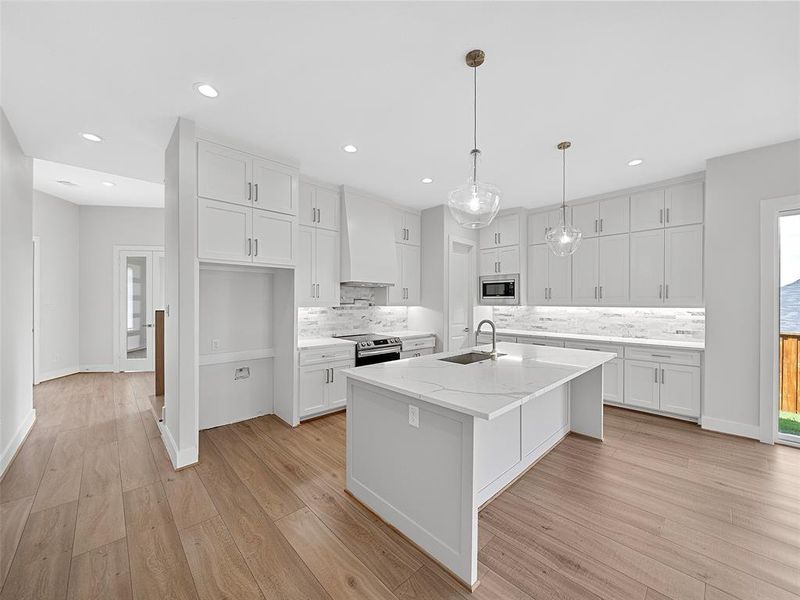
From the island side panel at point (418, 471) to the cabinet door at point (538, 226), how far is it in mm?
4097

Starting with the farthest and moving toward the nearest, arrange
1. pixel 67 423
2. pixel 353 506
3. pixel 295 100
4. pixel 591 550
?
pixel 67 423 → pixel 295 100 → pixel 353 506 → pixel 591 550

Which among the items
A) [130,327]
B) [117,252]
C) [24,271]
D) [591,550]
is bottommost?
[591,550]

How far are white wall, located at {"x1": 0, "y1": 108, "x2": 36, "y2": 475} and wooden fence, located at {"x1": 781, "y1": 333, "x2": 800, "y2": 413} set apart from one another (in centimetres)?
704

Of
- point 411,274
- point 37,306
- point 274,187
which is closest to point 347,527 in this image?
point 274,187

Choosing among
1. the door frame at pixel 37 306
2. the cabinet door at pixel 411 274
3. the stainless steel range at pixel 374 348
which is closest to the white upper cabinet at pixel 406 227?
the cabinet door at pixel 411 274

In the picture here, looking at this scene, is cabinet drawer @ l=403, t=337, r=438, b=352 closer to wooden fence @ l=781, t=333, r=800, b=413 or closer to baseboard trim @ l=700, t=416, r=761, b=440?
baseboard trim @ l=700, t=416, r=761, b=440

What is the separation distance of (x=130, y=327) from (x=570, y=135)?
745 cm

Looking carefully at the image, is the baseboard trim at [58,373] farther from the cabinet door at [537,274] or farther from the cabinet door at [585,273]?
the cabinet door at [585,273]

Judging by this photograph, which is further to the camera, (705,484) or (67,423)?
(67,423)

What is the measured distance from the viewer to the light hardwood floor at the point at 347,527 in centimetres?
165

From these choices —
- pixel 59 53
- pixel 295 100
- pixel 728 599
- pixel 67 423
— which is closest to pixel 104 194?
pixel 67 423

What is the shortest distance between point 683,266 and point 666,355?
1075 mm

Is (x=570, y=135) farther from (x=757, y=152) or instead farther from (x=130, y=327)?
(x=130, y=327)

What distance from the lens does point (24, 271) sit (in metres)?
3.33
